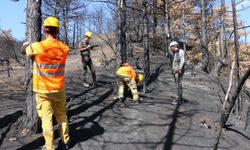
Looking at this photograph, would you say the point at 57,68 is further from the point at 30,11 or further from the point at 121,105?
the point at 121,105

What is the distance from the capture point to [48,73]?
7.38 meters

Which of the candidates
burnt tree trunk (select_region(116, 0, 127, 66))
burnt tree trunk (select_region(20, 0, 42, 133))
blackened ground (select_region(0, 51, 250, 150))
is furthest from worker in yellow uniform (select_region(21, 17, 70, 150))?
burnt tree trunk (select_region(116, 0, 127, 66))

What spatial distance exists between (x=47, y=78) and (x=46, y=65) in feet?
0.77

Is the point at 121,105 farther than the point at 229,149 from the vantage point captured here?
Yes

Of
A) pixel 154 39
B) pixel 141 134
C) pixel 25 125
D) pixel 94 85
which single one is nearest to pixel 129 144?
pixel 141 134

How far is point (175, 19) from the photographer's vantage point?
44.4 meters

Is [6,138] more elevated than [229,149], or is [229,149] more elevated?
[6,138]

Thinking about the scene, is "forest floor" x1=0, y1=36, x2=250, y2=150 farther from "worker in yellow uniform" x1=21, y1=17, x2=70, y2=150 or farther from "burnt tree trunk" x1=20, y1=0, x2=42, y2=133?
"worker in yellow uniform" x1=21, y1=17, x2=70, y2=150

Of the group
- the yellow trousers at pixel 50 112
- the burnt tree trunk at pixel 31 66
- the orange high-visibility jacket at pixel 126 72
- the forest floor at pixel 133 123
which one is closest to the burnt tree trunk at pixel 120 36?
the forest floor at pixel 133 123

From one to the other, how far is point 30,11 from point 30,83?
1.52m

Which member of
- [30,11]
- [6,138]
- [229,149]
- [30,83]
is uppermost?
[30,11]

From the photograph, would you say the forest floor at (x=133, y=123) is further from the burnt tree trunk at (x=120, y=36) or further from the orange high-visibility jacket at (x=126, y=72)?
the burnt tree trunk at (x=120, y=36)

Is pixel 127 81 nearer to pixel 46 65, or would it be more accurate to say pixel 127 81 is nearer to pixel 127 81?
pixel 127 81

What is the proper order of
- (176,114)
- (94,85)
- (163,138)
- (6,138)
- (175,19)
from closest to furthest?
(6,138), (163,138), (176,114), (94,85), (175,19)
